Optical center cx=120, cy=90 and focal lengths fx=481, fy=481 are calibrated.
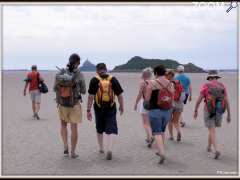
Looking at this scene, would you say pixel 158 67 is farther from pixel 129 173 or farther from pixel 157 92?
pixel 129 173

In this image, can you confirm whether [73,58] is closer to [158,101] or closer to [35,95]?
[158,101]

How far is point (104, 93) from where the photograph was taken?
8750 mm

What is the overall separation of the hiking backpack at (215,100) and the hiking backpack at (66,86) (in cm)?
247

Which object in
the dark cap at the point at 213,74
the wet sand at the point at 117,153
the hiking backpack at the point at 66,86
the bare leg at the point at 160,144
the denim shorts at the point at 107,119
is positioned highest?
the dark cap at the point at 213,74

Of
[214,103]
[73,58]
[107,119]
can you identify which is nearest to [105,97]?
[107,119]

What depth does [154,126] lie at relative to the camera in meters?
8.52

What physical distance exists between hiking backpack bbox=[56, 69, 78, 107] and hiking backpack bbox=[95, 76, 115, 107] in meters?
0.45

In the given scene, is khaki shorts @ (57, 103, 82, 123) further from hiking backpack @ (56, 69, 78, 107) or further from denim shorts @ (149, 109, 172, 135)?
denim shorts @ (149, 109, 172, 135)

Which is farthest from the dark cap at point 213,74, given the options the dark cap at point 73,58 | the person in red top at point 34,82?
the person in red top at point 34,82

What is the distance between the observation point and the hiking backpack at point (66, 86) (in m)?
8.59

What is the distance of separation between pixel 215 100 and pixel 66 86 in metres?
2.75

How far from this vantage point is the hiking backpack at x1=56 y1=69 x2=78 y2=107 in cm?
859

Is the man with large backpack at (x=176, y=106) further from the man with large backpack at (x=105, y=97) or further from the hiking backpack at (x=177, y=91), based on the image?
the man with large backpack at (x=105, y=97)

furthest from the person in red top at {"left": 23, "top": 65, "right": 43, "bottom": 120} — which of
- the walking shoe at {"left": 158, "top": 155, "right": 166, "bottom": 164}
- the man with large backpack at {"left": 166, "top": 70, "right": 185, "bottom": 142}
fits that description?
the walking shoe at {"left": 158, "top": 155, "right": 166, "bottom": 164}
